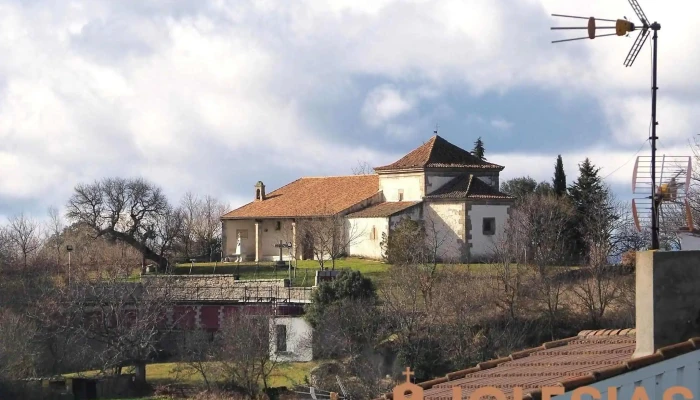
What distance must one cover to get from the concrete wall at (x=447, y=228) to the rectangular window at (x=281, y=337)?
13723mm

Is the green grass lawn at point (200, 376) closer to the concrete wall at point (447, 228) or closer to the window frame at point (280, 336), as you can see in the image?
the window frame at point (280, 336)

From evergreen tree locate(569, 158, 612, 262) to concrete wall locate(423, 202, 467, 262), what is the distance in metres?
5.45

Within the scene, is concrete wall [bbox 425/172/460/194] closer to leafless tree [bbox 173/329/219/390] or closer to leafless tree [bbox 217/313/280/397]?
leafless tree [bbox 217/313/280/397]

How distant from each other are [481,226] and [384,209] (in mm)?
5189

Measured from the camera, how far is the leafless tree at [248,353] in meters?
38.8

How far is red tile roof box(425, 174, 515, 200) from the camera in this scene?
2234 inches

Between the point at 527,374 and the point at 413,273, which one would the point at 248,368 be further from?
the point at 527,374

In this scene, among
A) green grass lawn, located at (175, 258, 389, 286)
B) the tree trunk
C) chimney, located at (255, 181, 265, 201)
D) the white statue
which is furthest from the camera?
chimney, located at (255, 181, 265, 201)

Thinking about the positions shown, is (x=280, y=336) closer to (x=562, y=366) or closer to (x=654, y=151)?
(x=562, y=366)

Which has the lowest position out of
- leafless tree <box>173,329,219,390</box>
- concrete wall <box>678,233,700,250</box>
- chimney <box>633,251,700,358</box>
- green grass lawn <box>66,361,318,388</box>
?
green grass lawn <box>66,361,318,388</box>

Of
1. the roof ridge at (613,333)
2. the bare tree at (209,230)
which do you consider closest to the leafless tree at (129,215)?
A: the bare tree at (209,230)

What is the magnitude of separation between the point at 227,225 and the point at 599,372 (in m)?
58.4

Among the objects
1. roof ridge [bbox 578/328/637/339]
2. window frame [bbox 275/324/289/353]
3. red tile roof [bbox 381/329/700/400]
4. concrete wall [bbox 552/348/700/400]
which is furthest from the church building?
concrete wall [bbox 552/348/700/400]

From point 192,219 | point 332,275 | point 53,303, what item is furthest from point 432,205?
point 192,219
